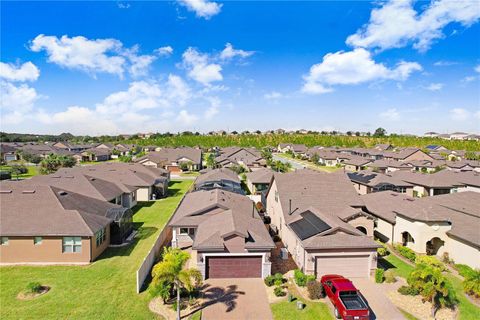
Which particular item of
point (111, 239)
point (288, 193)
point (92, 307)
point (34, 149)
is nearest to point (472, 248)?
point (288, 193)

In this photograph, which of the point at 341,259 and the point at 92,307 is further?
the point at 341,259

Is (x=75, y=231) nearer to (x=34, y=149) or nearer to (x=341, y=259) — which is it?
(x=341, y=259)

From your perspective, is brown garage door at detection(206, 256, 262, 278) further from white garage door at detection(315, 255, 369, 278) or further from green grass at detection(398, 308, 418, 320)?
green grass at detection(398, 308, 418, 320)

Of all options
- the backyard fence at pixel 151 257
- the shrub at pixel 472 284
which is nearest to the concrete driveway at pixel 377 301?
the shrub at pixel 472 284

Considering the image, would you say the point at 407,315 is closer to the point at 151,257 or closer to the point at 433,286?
the point at 433,286

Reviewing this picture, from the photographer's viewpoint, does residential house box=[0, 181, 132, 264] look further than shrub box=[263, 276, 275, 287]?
Yes

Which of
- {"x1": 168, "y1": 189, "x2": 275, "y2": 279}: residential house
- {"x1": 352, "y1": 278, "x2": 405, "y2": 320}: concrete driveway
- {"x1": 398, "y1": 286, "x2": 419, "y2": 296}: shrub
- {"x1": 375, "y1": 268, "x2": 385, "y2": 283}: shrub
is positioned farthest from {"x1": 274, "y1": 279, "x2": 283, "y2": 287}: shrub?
{"x1": 398, "y1": 286, "x2": 419, "y2": 296}: shrub
